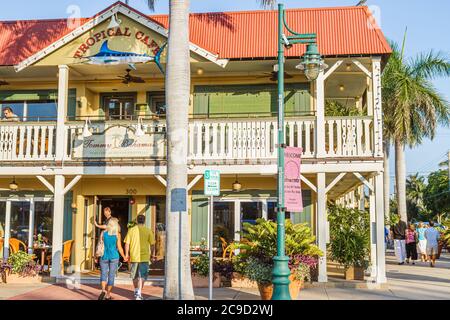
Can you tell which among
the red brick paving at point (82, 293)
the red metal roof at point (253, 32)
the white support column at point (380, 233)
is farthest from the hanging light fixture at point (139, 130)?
the white support column at point (380, 233)

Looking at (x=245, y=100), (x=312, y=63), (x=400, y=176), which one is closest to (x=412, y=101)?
(x=400, y=176)

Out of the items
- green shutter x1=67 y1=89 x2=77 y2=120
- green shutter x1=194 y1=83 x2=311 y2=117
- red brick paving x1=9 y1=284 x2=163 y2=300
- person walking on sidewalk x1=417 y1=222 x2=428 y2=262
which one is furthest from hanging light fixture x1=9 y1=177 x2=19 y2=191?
person walking on sidewalk x1=417 y1=222 x2=428 y2=262

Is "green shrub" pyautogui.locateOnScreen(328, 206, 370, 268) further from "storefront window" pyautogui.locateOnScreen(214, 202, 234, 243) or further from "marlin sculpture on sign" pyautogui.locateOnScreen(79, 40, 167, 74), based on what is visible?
"marlin sculpture on sign" pyautogui.locateOnScreen(79, 40, 167, 74)

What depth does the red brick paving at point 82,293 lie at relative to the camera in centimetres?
1263

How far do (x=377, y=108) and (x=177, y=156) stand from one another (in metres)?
6.32

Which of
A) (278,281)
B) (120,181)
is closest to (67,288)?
(120,181)

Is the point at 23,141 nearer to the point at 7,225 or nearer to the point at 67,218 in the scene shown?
the point at 67,218

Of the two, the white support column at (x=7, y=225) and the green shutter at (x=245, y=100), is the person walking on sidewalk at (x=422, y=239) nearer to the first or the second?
the green shutter at (x=245, y=100)

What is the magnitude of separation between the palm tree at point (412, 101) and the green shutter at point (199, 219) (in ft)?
43.8

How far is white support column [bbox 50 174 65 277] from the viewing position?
15485 millimetres

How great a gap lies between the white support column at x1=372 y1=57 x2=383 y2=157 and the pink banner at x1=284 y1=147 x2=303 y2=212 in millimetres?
4768

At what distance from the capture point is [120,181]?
18.0 m
